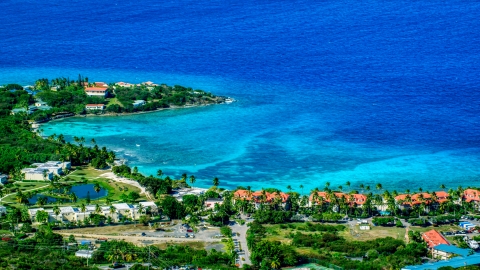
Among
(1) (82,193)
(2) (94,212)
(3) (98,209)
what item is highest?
(1) (82,193)

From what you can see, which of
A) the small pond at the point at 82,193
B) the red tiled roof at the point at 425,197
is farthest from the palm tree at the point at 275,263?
the small pond at the point at 82,193

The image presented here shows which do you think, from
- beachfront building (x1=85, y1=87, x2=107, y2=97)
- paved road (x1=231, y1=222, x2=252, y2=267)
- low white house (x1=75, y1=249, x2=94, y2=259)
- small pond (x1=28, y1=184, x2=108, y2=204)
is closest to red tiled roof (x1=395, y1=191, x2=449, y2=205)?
paved road (x1=231, y1=222, x2=252, y2=267)

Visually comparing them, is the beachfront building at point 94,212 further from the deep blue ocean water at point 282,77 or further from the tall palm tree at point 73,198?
the deep blue ocean water at point 282,77

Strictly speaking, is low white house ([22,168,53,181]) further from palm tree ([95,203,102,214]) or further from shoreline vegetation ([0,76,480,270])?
palm tree ([95,203,102,214])

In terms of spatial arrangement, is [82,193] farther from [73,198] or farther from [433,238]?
[433,238]

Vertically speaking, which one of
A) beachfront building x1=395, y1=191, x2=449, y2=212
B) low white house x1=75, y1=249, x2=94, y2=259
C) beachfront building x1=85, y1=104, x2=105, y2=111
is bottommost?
low white house x1=75, y1=249, x2=94, y2=259

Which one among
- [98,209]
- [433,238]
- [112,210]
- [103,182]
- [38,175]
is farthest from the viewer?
[38,175]

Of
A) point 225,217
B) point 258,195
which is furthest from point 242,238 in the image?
point 258,195
